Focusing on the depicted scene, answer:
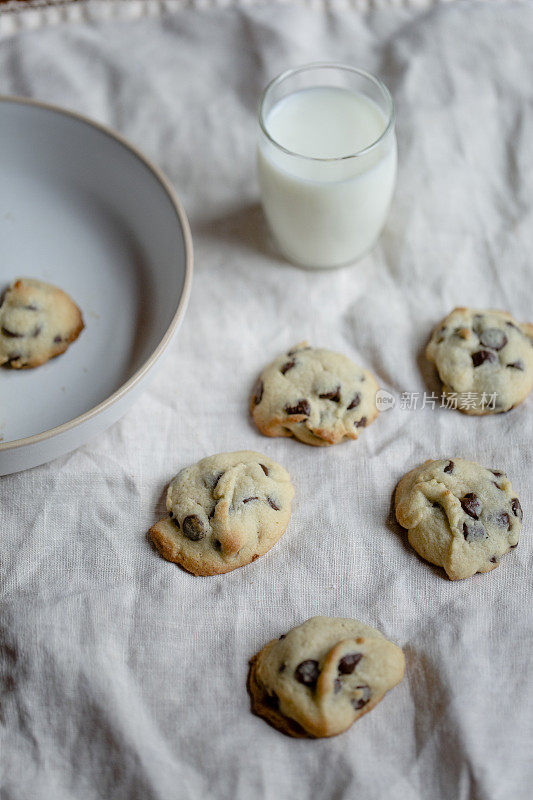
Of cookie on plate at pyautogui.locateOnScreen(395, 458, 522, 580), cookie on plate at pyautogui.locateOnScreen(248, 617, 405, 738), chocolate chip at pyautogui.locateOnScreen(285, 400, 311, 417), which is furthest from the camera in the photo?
chocolate chip at pyautogui.locateOnScreen(285, 400, 311, 417)

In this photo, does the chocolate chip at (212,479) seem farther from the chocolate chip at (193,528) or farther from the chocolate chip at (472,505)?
the chocolate chip at (472,505)

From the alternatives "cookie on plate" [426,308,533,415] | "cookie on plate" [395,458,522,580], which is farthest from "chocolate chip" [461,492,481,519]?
"cookie on plate" [426,308,533,415]

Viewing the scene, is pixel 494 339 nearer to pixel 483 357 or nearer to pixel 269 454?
pixel 483 357

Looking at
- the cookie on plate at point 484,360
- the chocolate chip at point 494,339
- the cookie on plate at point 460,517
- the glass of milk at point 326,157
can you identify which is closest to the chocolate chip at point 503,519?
the cookie on plate at point 460,517

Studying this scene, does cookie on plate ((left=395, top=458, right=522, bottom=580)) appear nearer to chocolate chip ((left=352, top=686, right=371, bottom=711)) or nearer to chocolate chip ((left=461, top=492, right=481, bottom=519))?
chocolate chip ((left=461, top=492, right=481, bottom=519))

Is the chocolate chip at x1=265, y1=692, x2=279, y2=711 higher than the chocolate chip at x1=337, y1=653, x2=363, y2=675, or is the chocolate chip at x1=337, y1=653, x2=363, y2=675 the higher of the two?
the chocolate chip at x1=337, y1=653, x2=363, y2=675

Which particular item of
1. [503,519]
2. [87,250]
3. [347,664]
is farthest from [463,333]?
[87,250]
